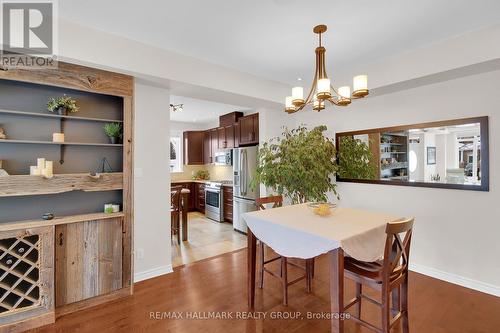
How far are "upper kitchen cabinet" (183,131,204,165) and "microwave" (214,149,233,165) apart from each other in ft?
3.59

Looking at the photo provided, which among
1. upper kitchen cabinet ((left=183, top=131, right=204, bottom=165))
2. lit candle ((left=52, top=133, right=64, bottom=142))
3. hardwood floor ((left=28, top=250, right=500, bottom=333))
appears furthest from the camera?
upper kitchen cabinet ((left=183, top=131, right=204, bottom=165))

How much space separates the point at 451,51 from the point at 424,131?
3.16 ft

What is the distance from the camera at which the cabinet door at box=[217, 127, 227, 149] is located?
6070 mm

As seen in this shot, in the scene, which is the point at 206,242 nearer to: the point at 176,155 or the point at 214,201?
the point at 214,201

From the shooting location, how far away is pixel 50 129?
2490 millimetres

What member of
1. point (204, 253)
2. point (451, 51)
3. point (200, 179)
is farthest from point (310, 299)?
point (200, 179)

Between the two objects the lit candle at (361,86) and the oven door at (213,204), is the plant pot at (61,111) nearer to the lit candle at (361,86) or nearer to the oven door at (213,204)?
the lit candle at (361,86)

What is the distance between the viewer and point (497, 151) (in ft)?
8.53

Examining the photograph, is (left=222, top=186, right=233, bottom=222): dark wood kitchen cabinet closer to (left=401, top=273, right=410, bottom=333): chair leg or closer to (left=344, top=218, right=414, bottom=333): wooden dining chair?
(left=344, top=218, right=414, bottom=333): wooden dining chair

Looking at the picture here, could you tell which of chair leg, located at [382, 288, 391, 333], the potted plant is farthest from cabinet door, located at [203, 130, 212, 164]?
chair leg, located at [382, 288, 391, 333]

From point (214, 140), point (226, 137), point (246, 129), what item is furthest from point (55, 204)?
point (214, 140)

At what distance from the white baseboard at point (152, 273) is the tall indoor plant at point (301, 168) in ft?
5.75

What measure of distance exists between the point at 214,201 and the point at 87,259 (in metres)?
3.73

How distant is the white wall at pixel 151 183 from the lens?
2.97 meters
